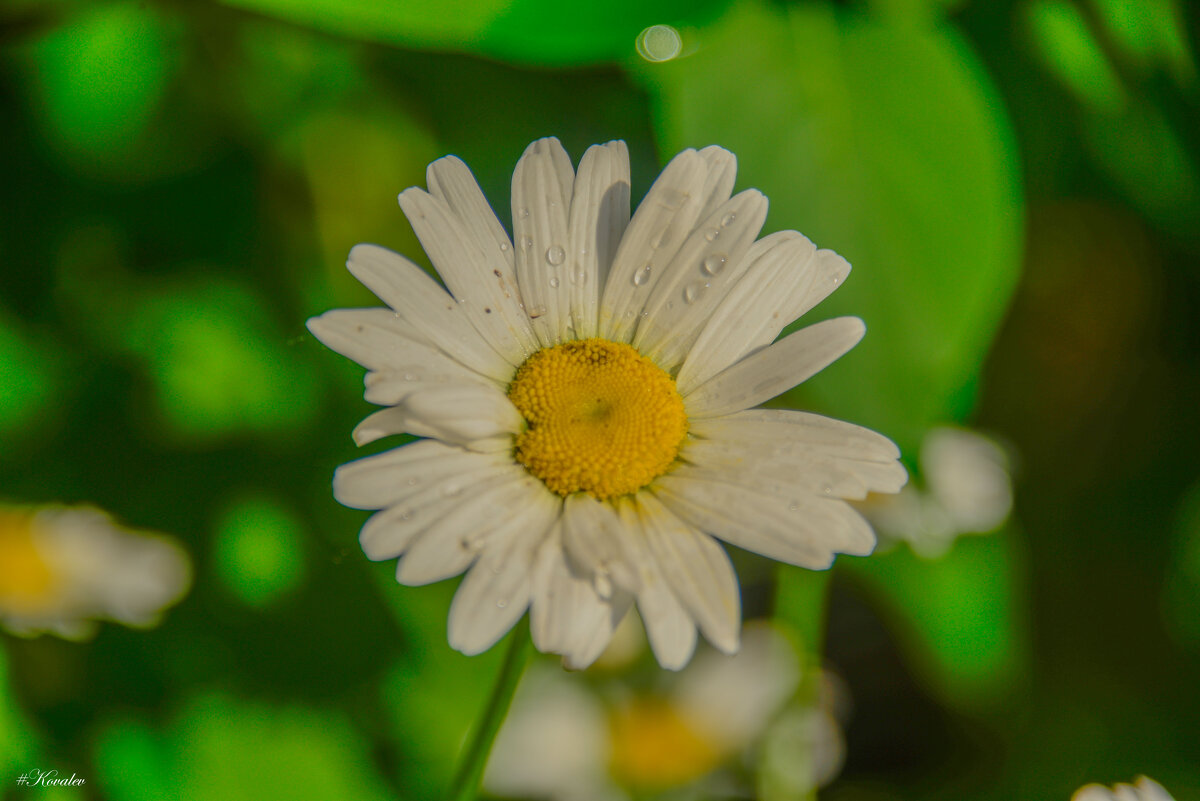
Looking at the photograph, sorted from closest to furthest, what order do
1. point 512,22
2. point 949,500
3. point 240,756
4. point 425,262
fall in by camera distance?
point 512,22 < point 240,756 < point 425,262 < point 949,500

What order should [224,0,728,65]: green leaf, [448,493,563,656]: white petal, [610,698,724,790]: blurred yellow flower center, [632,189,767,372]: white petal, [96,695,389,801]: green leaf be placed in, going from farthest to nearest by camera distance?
[610,698,724,790]: blurred yellow flower center, [96,695,389,801]: green leaf, [224,0,728,65]: green leaf, [632,189,767,372]: white petal, [448,493,563,656]: white petal

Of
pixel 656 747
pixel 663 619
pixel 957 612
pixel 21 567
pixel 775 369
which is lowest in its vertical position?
pixel 656 747

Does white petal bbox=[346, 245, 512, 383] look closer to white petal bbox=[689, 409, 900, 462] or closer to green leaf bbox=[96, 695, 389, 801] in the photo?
white petal bbox=[689, 409, 900, 462]

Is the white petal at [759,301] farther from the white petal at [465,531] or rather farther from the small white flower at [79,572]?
the small white flower at [79,572]

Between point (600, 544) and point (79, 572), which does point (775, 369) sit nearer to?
point (600, 544)

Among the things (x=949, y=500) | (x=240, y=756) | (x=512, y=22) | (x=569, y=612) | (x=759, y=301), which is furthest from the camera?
(x=949, y=500)

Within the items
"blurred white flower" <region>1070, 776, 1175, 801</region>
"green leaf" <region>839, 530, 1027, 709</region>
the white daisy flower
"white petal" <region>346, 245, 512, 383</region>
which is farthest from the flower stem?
"green leaf" <region>839, 530, 1027, 709</region>

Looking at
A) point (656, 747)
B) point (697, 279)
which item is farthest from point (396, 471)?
point (656, 747)
